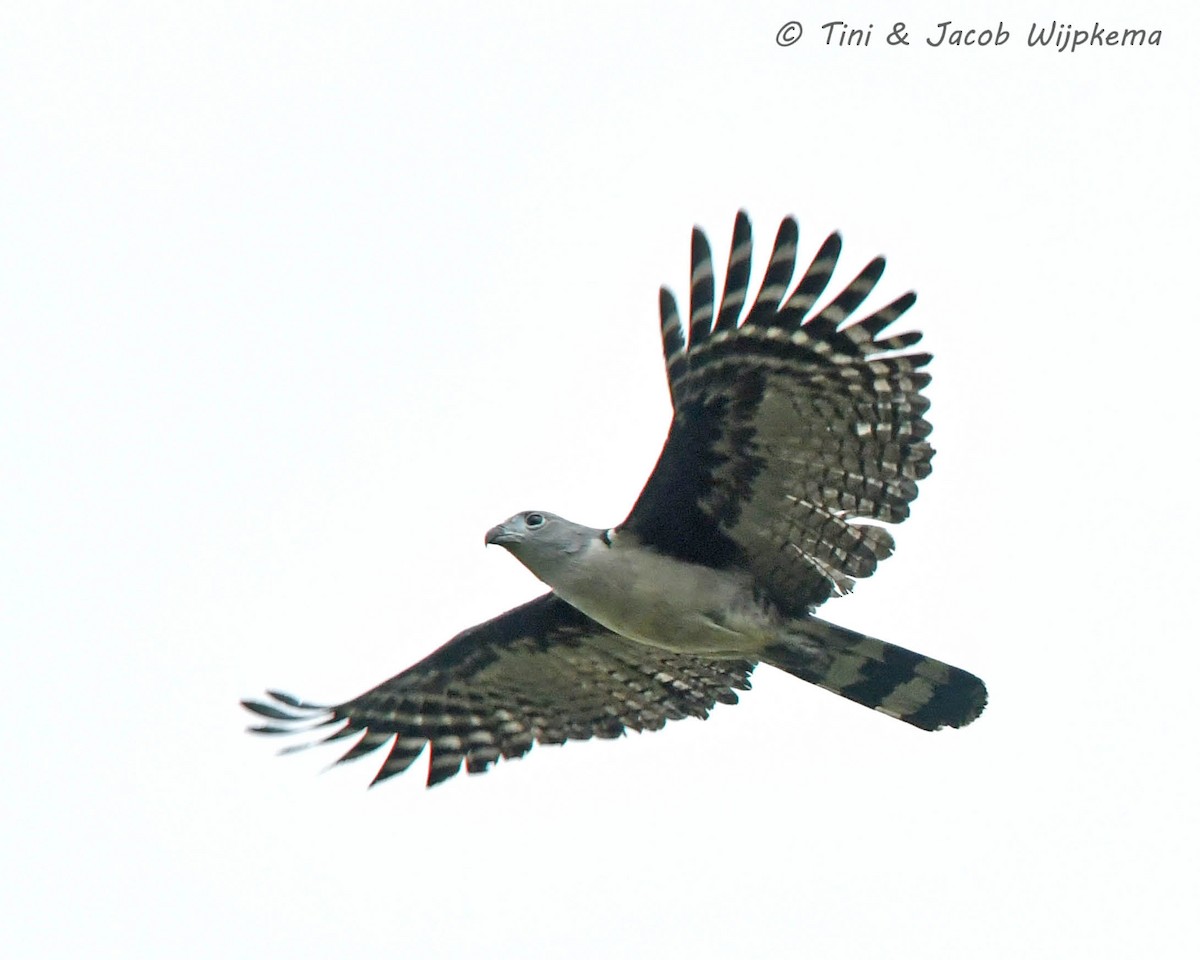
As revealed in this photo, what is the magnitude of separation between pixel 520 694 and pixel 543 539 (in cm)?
185

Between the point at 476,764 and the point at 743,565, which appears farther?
the point at 476,764

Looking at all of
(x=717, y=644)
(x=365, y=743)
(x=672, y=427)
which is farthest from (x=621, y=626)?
(x=365, y=743)

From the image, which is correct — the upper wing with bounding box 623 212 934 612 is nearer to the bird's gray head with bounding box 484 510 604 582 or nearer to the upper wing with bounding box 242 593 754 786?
the bird's gray head with bounding box 484 510 604 582

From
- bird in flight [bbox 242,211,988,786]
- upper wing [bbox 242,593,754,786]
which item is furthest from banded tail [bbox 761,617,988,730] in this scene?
upper wing [bbox 242,593,754,786]

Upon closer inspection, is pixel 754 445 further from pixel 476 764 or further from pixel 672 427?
pixel 476 764

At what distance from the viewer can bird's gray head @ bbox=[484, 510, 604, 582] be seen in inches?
537

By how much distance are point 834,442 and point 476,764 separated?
3.97 metres

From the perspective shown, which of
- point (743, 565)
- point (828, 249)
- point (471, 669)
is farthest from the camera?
point (471, 669)

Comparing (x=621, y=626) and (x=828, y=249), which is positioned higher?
(x=828, y=249)

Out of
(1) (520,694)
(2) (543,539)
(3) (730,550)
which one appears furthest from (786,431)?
(1) (520,694)

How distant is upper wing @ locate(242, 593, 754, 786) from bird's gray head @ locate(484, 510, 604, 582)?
0.97 meters

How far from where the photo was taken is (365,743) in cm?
1522

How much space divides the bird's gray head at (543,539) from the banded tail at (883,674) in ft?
4.66

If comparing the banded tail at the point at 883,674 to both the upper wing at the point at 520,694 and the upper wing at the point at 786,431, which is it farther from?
the upper wing at the point at 520,694
